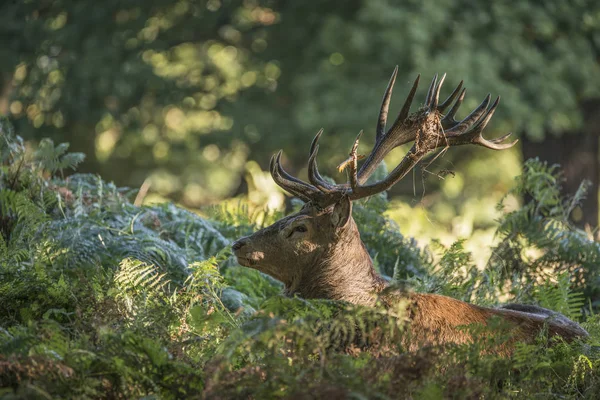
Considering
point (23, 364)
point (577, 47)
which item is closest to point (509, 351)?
point (23, 364)

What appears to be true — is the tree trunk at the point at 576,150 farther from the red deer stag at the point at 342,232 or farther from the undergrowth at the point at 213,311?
the red deer stag at the point at 342,232

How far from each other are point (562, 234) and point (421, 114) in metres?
2.49

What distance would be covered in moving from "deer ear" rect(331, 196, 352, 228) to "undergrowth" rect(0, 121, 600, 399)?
0.54 m

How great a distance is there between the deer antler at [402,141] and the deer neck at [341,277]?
0.85 feet

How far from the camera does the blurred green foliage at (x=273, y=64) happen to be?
13758 millimetres

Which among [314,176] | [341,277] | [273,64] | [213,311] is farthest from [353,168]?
[273,64]

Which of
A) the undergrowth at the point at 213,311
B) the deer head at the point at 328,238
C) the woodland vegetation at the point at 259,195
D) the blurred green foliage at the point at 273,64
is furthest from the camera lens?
the blurred green foliage at the point at 273,64

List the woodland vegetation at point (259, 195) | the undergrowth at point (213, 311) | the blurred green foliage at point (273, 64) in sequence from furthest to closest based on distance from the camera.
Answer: the blurred green foliage at point (273, 64) → the woodland vegetation at point (259, 195) → the undergrowth at point (213, 311)

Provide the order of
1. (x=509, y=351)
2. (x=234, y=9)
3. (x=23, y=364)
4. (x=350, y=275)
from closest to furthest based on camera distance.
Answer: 1. (x=23, y=364)
2. (x=509, y=351)
3. (x=350, y=275)
4. (x=234, y=9)

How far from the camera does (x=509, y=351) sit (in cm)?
447

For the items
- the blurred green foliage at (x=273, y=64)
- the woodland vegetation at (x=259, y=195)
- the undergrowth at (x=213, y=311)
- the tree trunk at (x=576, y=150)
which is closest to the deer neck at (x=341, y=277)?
the woodland vegetation at (x=259, y=195)

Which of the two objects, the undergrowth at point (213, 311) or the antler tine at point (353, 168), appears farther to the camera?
the antler tine at point (353, 168)

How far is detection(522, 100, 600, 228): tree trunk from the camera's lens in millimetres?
14117

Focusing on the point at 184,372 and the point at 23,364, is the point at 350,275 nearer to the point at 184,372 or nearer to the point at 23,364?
the point at 184,372
